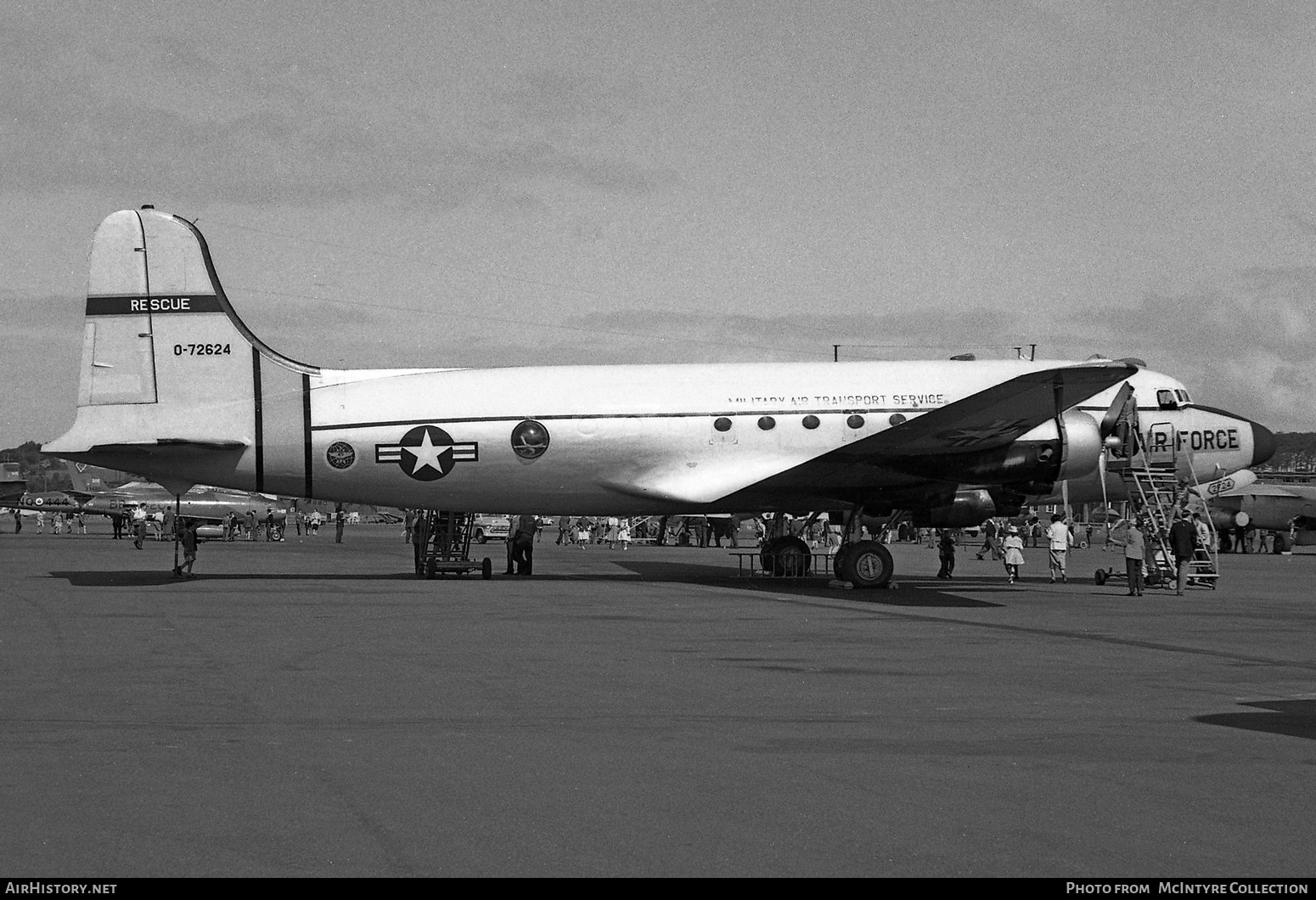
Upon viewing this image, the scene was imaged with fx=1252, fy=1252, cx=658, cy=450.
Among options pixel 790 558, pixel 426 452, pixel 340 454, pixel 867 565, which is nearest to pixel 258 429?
pixel 340 454

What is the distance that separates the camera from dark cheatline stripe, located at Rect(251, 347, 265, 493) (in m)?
24.5

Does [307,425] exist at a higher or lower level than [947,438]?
higher

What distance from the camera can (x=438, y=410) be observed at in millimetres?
24766

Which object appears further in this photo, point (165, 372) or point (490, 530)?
point (490, 530)

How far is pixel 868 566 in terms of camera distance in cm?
2466

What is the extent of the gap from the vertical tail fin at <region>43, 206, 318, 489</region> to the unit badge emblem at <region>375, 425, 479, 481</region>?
198 centimetres

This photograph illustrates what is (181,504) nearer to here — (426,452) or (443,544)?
(443,544)

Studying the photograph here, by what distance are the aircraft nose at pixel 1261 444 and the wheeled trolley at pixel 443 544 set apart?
57.4 feet

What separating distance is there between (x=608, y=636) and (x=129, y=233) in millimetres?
14689

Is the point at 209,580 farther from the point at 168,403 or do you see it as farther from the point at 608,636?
the point at 608,636

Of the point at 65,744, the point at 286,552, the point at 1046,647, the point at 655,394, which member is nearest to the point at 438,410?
the point at 655,394

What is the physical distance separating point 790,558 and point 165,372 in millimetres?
14357

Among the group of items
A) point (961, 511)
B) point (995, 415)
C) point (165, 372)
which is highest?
point (165, 372)

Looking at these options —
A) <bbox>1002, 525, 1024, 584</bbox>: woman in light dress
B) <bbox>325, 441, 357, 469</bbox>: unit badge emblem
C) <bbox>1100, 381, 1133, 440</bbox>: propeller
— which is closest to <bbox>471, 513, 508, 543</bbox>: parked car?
<bbox>1002, 525, 1024, 584</bbox>: woman in light dress
